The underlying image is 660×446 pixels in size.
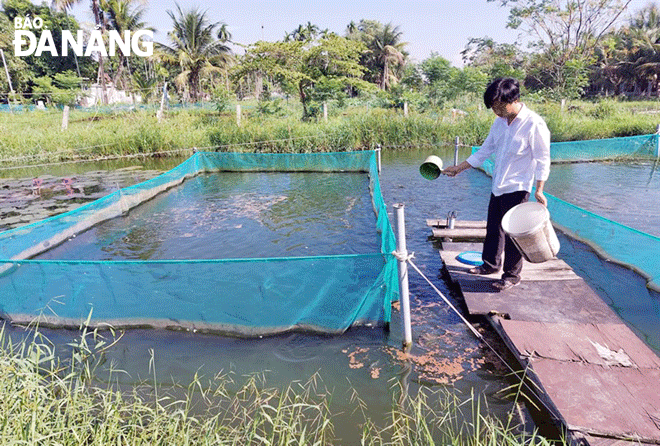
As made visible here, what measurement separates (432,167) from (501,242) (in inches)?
35.8

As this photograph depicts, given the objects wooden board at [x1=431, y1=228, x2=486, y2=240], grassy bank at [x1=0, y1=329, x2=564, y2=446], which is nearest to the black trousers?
grassy bank at [x1=0, y1=329, x2=564, y2=446]

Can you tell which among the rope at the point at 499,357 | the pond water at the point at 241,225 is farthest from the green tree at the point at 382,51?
the rope at the point at 499,357

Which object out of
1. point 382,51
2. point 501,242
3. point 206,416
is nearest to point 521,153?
point 501,242

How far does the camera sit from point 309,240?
5.63 m

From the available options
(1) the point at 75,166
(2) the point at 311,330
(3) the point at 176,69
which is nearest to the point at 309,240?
(2) the point at 311,330

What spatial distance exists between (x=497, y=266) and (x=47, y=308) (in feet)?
12.7

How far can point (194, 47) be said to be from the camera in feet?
77.3

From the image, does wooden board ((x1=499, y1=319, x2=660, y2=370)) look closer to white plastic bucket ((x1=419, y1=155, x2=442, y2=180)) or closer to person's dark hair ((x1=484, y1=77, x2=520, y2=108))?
white plastic bucket ((x1=419, y1=155, x2=442, y2=180))

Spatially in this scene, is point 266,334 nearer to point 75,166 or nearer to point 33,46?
point 75,166

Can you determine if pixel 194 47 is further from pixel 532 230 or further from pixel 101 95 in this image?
pixel 532 230

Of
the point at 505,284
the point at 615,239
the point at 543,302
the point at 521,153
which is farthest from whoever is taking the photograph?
the point at 615,239

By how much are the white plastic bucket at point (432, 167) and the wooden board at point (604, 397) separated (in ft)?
5.94

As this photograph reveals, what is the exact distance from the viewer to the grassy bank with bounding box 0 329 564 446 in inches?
74.6

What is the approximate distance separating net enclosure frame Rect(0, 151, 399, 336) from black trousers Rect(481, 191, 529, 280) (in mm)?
905
